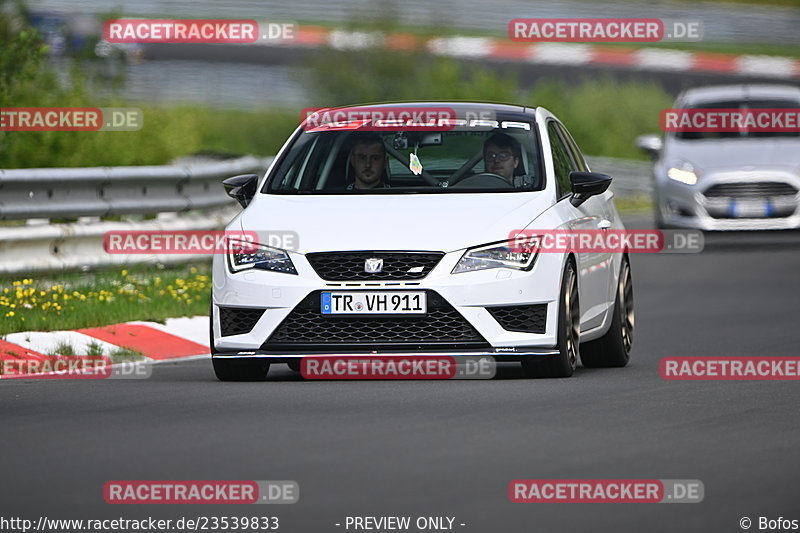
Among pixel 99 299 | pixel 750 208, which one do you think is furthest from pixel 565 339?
pixel 750 208

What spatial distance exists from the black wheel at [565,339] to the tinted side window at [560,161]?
67 cm

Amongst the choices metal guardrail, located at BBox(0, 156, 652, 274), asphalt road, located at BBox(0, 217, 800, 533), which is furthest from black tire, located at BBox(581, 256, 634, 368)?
metal guardrail, located at BBox(0, 156, 652, 274)

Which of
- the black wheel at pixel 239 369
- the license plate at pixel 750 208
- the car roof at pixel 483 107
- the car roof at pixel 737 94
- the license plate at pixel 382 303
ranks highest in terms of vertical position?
the car roof at pixel 483 107

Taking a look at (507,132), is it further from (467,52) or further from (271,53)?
(271,53)

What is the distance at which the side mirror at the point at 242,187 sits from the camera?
455 inches

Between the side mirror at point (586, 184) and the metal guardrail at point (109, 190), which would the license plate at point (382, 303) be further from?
the metal guardrail at point (109, 190)

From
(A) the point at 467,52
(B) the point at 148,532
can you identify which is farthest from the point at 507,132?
(A) the point at 467,52

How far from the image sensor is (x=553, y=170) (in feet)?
37.7

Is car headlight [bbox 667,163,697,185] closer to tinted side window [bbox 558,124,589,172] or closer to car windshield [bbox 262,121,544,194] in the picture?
tinted side window [bbox 558,124,589,172]

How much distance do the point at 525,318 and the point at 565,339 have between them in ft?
0.95

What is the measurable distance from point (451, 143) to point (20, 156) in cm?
997

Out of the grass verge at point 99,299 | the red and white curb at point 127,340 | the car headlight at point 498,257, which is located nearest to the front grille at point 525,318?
the car headlight at point 498,257

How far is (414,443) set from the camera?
821cm

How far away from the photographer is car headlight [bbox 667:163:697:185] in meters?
23.6
